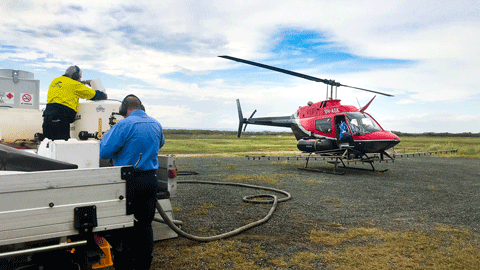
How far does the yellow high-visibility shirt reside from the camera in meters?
5.37

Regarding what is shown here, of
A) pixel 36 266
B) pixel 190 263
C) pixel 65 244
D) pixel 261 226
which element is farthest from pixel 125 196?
pixel 261 226

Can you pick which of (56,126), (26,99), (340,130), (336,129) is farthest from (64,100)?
(336,129)

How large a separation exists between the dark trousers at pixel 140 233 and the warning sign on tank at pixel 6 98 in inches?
195

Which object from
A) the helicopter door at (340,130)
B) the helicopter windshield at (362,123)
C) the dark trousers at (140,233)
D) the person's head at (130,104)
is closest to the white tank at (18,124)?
the person's head at (130,104)

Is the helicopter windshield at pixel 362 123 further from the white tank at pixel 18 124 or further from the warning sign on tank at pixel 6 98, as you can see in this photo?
the warning sign on tank at pixel 6 98

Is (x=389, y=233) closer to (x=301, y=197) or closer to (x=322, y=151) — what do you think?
(x=301, y=197)

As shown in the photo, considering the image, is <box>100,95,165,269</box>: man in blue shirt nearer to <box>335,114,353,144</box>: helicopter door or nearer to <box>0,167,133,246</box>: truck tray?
<box>0,167,133,246</box>: truck tray

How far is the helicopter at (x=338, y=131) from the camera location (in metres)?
12.8

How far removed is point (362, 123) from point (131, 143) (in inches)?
438

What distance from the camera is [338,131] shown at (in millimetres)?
13570

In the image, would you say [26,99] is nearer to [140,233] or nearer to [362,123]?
[140,233]

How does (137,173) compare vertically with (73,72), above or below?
below

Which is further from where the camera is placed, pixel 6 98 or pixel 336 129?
pixel 336 129

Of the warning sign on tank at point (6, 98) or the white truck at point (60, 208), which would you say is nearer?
the white truck at point (60, 208)
